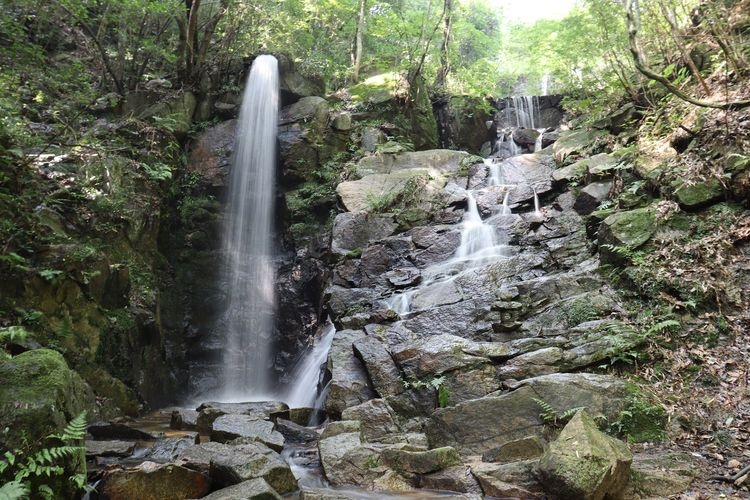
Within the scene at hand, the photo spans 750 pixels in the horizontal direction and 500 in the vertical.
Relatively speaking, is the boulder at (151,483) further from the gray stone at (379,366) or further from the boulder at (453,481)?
the gray stone at (379,366)

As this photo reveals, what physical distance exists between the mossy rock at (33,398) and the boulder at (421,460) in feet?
10.7

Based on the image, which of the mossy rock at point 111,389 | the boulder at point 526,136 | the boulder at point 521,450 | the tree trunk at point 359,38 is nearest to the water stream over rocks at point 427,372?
the boulder at point 521,450

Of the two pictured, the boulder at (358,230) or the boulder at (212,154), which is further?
the boulder at (212,154)

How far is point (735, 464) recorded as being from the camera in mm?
4578

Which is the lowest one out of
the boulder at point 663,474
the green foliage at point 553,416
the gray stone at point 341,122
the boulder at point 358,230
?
the boulder at point 663,474

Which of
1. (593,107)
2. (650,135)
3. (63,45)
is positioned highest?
(63,45)

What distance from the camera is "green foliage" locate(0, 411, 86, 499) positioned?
351cm

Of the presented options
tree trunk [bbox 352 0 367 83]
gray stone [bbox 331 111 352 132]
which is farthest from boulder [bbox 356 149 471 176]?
tree trunk [bbox 352 0 367 83]

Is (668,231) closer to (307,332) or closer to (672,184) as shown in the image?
(672,184)

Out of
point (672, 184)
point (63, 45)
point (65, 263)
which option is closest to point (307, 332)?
point (65, 263)

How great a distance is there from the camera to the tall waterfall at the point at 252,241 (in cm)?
1343

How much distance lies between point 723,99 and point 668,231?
3.00 meters

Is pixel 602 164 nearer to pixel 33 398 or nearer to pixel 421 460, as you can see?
pixel 421 460

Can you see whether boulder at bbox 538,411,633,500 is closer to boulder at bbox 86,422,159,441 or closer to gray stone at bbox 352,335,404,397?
gray stone at bbox 352,335,404,397
